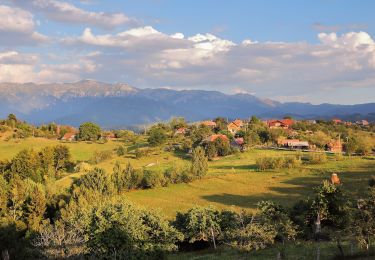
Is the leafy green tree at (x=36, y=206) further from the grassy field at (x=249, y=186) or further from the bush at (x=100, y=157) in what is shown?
the bush at (x=100, y=157)

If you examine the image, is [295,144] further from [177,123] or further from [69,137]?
[69,137]

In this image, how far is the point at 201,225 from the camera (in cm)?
4200

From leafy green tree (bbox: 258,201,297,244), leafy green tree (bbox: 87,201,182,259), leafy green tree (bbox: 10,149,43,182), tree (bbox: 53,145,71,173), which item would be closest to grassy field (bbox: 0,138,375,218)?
leafy green tree (bbox: 10,149,43,182)

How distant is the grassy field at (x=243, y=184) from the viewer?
2452 inches

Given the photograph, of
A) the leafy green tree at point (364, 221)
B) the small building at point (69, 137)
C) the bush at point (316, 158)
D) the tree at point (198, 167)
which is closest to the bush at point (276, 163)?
the bush at point (316, 158)

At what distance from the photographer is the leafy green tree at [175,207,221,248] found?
42250 millimetres

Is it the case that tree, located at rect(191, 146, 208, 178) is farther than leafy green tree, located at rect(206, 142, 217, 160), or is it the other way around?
leafy green tree, located at rect(206, 142, 217, 160)

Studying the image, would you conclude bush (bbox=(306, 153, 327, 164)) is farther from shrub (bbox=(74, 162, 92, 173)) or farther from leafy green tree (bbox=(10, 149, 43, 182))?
leafy green tree (bbox=(10, 149, 43, 182))

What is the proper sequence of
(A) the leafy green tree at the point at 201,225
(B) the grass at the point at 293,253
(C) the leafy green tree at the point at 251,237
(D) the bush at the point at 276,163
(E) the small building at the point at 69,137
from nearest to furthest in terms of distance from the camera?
(B) the grass at the point at 293,253, (C) the leafy green tree at the point at 251,237, (A) the leafy green tree at the point at 201,225, (D) the bush at the point at 276,163, (E) the small building at the point at 69,137

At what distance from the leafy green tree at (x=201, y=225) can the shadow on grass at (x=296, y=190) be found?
15805mm

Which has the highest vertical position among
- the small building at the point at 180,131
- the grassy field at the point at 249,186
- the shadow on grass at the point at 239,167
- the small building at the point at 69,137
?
the small building at the point at 180,131

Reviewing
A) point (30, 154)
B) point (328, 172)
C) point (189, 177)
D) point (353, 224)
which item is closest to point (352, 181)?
point (328, 172)

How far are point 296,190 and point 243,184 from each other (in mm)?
11554

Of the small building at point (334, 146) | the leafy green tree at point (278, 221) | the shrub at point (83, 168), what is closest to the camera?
the leafy green tree at point (278, 221)
